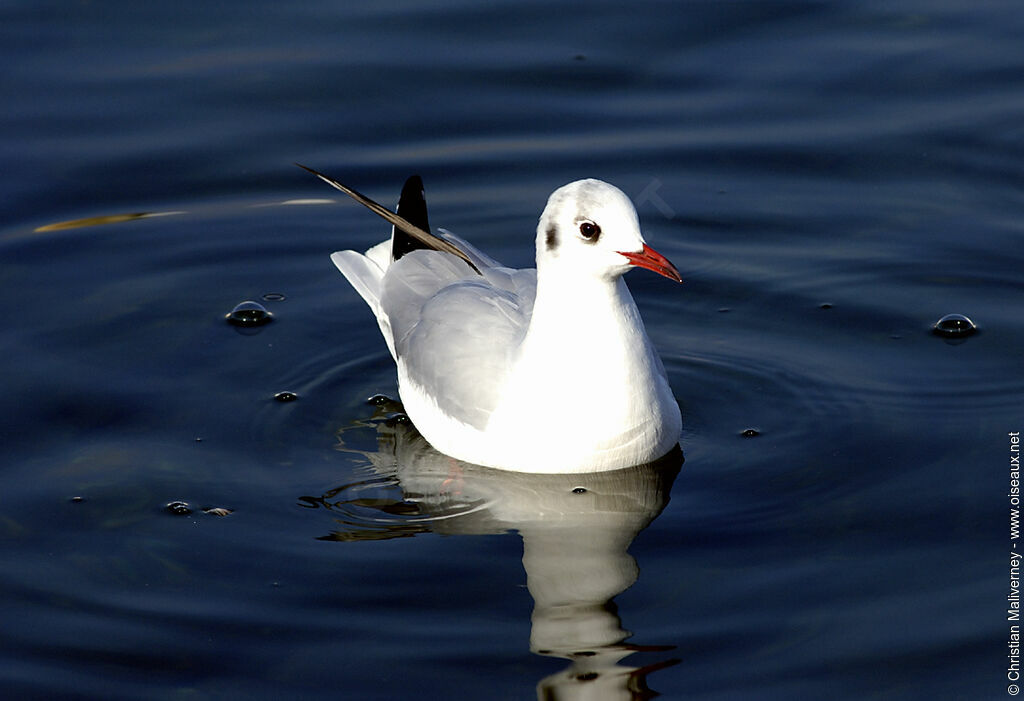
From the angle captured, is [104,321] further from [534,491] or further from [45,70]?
[45,70]

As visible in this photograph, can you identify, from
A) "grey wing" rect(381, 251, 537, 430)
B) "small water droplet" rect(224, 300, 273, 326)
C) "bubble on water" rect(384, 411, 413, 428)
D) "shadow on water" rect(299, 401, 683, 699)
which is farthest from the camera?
"small water droplet" rect(224, 300, 273, 326)

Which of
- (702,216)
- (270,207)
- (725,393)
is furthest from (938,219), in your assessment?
(270,207)

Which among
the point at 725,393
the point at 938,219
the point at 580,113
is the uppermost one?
the point at 580,113

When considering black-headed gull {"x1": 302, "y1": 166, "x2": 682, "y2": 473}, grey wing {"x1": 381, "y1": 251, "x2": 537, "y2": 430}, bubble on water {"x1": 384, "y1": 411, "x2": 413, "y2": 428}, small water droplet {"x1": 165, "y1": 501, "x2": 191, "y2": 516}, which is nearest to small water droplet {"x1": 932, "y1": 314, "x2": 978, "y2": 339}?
black-headed gull {"x1": 302, "y1": 166, "x2": 682, "y2": 473}

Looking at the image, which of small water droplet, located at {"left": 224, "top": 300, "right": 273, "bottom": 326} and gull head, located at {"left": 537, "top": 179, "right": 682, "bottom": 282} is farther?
small water droplet, located at {"left": 224, "top": 300, "right": 273, "bottom": 326}

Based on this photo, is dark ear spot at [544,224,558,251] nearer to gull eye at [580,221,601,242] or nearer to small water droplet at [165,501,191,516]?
gull eye at [580,221,601,242]

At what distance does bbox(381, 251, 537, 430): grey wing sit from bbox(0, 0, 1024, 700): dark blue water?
31 cm

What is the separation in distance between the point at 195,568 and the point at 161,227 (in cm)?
347

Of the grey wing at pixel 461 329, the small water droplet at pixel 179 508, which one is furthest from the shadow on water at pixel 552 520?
the small water droplet at pixel 179 508

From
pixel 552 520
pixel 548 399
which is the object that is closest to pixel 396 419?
pixel 548 399

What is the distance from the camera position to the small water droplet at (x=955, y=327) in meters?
7.48

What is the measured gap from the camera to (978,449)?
6555mm

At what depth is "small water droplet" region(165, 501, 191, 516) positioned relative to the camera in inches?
248

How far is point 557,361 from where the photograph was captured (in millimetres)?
6379
